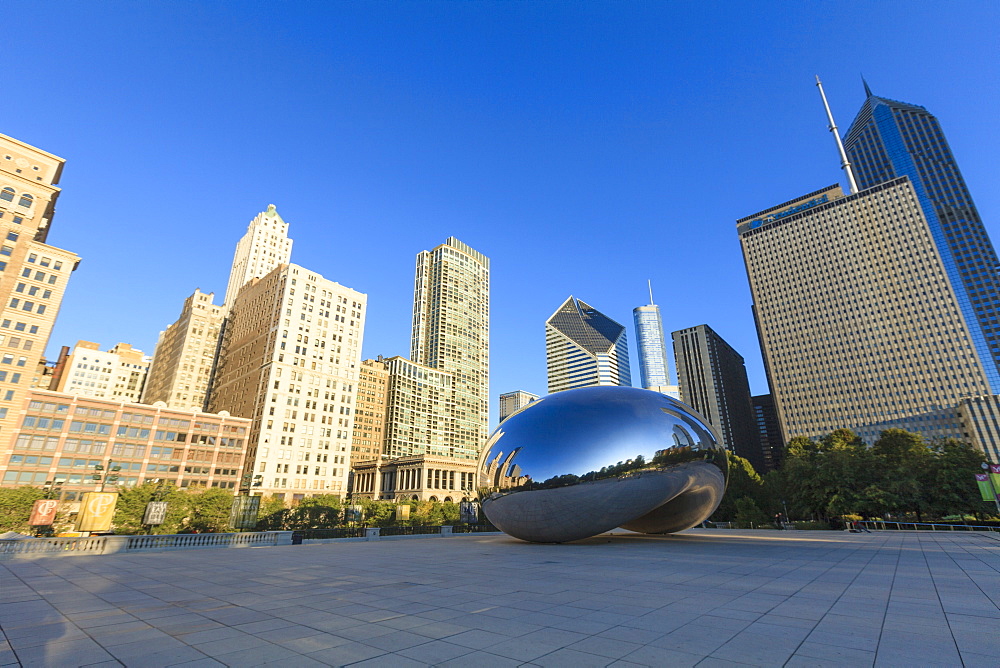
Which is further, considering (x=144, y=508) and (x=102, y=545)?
(x=144, y=508)

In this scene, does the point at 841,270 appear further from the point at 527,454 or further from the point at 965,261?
the point at 527,454

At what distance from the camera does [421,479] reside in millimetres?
117688

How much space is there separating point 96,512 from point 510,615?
25.2 m

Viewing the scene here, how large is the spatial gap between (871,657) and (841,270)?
16995 centimetres

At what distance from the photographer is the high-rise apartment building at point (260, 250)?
589 feet

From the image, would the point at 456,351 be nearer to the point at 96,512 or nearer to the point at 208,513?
the point at 208,513

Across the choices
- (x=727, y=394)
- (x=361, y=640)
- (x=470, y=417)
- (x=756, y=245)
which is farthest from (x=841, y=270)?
(x=361, y=640)

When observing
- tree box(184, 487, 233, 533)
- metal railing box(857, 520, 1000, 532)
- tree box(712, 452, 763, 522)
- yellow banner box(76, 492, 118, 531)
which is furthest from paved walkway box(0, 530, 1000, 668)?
tree box(184, 487, 233, 533)

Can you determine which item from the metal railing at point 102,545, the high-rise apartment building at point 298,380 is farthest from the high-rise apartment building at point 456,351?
the metal railing at point 102,545

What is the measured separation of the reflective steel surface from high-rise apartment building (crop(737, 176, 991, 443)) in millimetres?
137118

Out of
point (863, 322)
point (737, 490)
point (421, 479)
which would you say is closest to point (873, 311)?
point (863, 322)

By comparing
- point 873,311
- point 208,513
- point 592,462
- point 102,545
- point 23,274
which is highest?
point 873,311

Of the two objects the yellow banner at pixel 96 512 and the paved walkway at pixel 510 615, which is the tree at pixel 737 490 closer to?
the paved walkway at pixel 510 615

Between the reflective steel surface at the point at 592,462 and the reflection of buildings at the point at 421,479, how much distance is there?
98.2 m
